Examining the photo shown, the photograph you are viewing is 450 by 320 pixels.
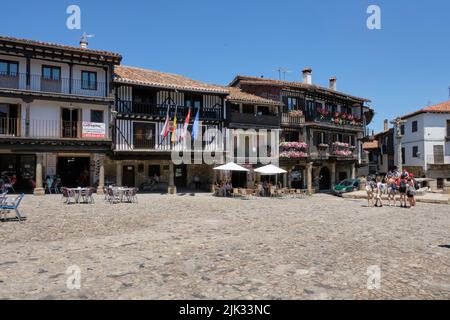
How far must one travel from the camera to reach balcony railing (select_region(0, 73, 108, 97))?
68.4 feet

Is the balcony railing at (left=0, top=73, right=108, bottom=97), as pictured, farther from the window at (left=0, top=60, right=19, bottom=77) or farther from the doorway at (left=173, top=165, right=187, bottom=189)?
the doorway at (left=173, top=165, right=187, bottom=189)

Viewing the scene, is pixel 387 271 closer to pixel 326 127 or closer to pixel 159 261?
pixel 159 261

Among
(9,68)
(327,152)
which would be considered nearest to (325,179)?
(327,152)

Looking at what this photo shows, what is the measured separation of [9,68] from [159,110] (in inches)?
397

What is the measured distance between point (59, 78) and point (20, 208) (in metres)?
11.0

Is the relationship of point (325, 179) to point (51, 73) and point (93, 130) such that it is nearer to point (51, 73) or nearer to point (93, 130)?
point (93, 130)

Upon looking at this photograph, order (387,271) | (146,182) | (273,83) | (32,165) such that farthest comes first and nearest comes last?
(273,83) < (146,182) < (32,165) < (387,271)

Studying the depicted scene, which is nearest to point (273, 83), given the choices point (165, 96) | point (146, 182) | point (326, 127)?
point (326, 127)

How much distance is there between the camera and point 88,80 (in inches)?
909

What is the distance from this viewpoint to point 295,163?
3212 centimetres

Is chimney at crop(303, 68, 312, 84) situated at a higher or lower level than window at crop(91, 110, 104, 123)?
higher

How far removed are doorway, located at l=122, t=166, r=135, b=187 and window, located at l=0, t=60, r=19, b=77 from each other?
33.8ft

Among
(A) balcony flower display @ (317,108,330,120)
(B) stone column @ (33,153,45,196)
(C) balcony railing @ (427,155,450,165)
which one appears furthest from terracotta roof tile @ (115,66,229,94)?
(C) balcony railing @ (427,155,450,165)

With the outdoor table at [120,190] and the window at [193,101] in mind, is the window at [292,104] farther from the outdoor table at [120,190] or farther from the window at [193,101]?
the outdoor table at [120,190]
